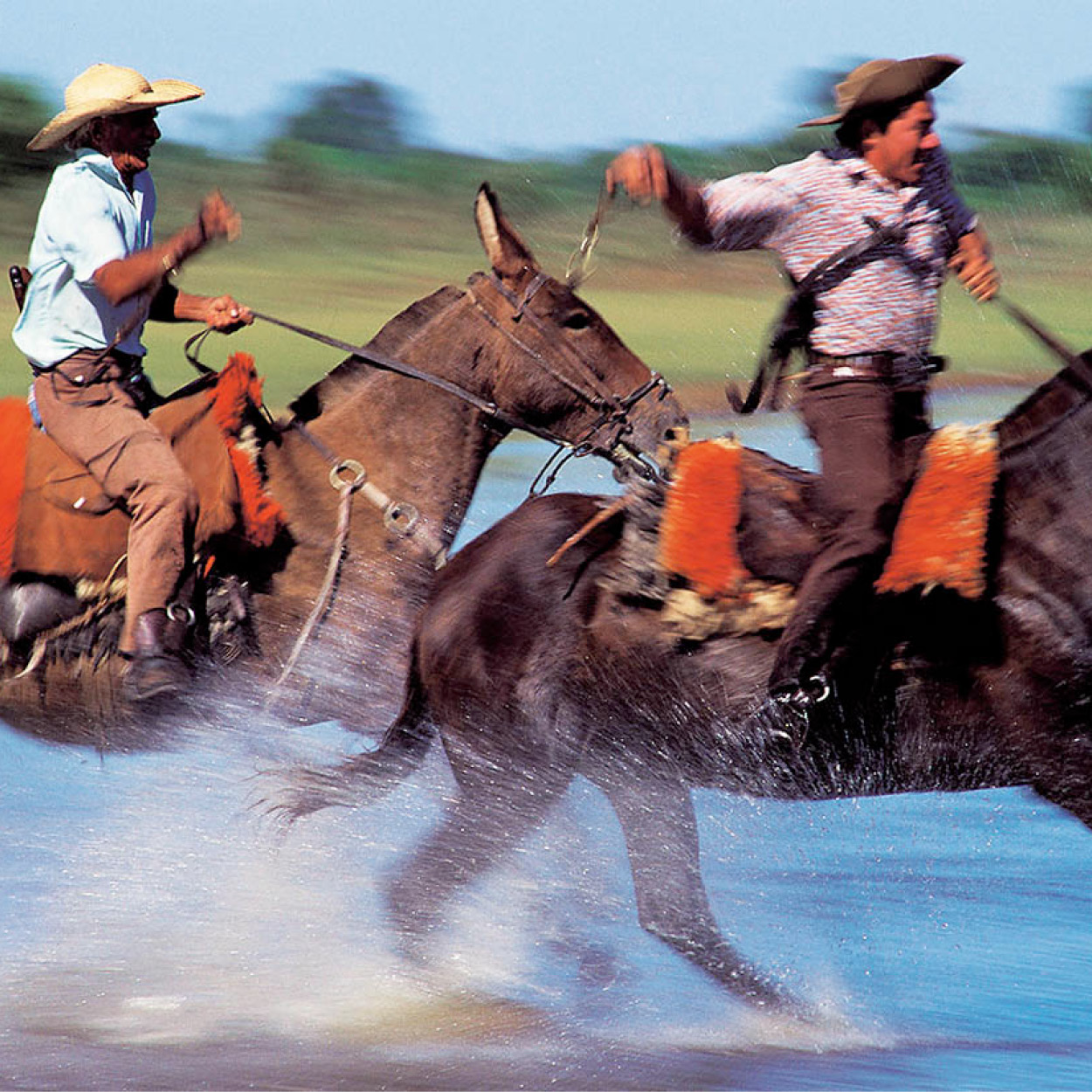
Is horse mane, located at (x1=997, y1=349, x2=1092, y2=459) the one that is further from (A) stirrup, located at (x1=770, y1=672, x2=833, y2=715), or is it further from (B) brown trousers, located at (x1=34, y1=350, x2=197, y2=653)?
(B) brown trousers, located at (x1=34, y1=350, x2=197, y2=653)

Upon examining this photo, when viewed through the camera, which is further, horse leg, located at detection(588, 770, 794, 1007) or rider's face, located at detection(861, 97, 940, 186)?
horse leg, located at detection(588, 770, 794, 1007)

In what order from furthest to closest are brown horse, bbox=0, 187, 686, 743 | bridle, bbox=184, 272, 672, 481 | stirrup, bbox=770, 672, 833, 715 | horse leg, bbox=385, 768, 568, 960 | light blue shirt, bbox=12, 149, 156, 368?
bridle, bbox=184, 272, 672, 481, brown horse, bbox=0, 187, 686, 743, light blue shirt, bbox=12, 149, 156, 368, horse leg, bbox=385, 768, 568, 960, stirrup, bbox=770, 672, 833, 715

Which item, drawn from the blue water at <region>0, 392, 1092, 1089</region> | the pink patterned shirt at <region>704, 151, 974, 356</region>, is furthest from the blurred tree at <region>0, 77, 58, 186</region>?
the pink patterned shirt at <region>704, 151, 974, 356</region>

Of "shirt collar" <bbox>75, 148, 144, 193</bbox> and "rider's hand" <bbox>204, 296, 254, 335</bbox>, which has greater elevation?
"shirt collar" <bbox>75, 148, 144, 193</bbox>

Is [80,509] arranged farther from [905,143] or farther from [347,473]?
[905,143]

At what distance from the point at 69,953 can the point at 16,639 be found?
1146mm

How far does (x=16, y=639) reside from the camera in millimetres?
5719

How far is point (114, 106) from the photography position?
563cm

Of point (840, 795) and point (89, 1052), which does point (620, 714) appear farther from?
point (89, 1052)

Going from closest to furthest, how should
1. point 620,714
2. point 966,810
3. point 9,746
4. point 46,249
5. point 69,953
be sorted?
1. point 620,714
2. point 46,249
3. point 69,953
4. point 966,810
5. point 9,746

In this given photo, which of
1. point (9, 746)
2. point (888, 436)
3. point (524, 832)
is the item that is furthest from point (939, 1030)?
point (9, 746)

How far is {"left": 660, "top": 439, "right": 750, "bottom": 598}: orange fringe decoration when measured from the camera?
4.95m

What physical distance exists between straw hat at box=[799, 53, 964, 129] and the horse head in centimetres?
151

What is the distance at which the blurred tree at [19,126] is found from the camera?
20109 mm
